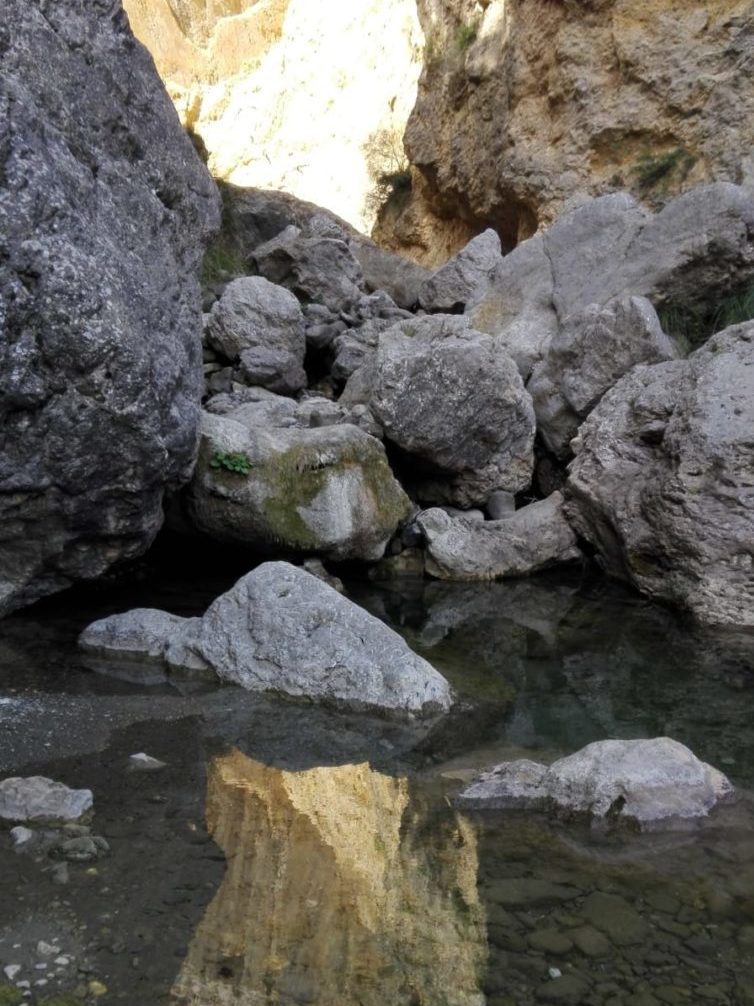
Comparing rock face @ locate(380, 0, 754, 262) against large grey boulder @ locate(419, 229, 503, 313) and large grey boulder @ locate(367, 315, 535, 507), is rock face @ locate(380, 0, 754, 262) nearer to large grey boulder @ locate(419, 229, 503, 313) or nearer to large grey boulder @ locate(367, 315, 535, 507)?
large grey boulder @ locate(419, 229, 503, 313)

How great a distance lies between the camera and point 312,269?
43.2 ft

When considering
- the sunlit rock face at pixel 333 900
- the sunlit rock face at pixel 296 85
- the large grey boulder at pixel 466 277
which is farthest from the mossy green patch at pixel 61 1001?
the sunlit rock face at pixel 296 85

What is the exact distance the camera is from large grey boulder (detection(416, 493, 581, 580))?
27.7 feet

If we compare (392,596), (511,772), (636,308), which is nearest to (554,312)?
(636,308)

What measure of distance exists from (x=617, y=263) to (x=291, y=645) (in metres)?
7.76

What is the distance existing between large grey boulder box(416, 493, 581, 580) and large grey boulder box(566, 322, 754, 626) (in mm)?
247

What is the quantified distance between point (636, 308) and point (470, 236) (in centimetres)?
1192

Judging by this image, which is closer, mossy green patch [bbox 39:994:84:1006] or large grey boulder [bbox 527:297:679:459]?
mossy green patch [bbox 39:994:84:1006]

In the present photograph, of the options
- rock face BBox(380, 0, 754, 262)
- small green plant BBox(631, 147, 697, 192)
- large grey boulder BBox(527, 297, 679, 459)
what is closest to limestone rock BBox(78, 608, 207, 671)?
large grey boulder BBox(527, 297, 679, 459)

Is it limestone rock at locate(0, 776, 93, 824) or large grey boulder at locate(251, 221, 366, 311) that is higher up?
large grey boulder at locate(251, 221, 366, 311)

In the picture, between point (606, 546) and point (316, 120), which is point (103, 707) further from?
point (316, 120)

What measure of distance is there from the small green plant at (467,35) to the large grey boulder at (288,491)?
15019 millimetres

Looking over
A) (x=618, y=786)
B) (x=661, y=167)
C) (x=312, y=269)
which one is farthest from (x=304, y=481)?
(x=661, y=167)

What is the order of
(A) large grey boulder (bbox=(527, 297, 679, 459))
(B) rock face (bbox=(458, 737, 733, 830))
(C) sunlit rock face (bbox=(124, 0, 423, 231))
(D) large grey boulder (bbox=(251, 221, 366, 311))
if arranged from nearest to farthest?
(B) rock face (bbox=(458, 737, 733, 830))
(A) large grey boulder (bbox=(527, 297, 679, 459))
(D) large grey boulder (bbox=(251, 221, 366, 311))
(C) sunlit rock face (bbox=(124, 0, 423, 231))
